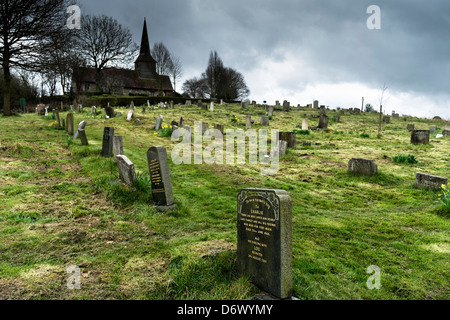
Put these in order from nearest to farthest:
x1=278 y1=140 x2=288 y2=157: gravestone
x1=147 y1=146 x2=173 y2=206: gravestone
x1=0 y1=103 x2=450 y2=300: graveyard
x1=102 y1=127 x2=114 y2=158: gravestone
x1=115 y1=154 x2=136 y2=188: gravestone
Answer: x1=0 y1=103 x2=450 y2=300: graveyard
x1=147 y1=146 x2=173 y2=206: gravestone
x1=115 y1=154 x2=136 y2=188: gravestone
x1=102 y1=127 x2=114 y2=158: gravestone
x1=278 y1=140 x2=288 y2=157: gravestone

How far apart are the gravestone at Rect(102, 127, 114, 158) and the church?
4756 cm

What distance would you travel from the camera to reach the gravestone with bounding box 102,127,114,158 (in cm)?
1021

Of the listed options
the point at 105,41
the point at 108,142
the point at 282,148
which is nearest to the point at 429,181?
the point at 282,148

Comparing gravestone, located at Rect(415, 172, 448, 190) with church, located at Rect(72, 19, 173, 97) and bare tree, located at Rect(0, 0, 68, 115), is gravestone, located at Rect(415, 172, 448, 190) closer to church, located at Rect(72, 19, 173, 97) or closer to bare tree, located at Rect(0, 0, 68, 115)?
bare tree, located at Rect(0, 0, 68, 115)

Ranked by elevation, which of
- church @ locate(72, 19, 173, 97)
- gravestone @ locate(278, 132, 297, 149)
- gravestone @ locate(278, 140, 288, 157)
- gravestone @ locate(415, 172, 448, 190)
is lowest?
gravestone @ locate(415, 172, 448, 190)

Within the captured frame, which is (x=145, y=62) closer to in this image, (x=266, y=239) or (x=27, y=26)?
(x=27, y=26)

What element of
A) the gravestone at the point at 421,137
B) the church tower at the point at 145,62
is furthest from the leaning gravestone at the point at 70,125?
the church tower at the point at 145,62

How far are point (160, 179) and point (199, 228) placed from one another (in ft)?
5.05

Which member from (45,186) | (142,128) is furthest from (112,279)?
(142,128)

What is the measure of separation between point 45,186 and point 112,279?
4.94 m

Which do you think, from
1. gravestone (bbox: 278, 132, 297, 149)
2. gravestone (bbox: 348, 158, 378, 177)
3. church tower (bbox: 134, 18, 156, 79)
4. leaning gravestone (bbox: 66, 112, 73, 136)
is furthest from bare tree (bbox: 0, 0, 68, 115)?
church tower (bbox: 134, 18, 156, 79)

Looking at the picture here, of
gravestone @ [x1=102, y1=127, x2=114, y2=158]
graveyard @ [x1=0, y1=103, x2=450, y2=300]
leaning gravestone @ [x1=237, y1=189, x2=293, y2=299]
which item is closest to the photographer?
leaning gravestone @ [x1=237, y1=189, x2=293, y2=299]

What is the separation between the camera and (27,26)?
1853cm
